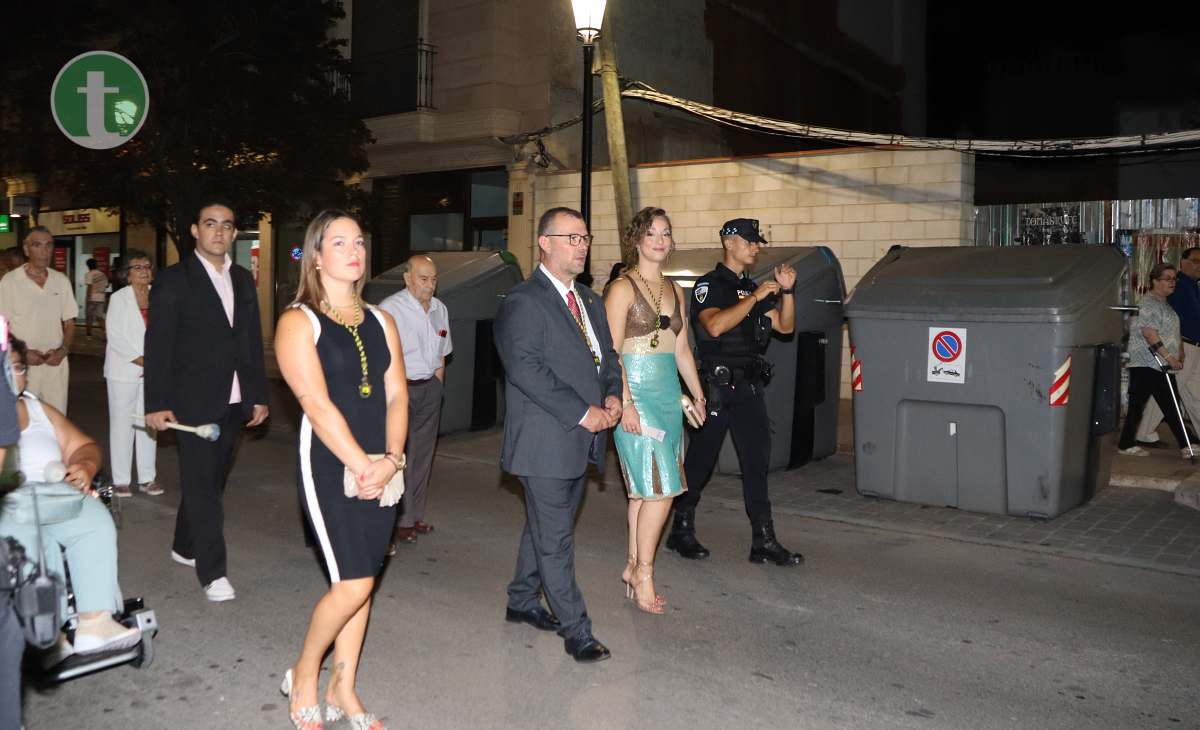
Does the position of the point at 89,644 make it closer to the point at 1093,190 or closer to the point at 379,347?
the point at 379,347

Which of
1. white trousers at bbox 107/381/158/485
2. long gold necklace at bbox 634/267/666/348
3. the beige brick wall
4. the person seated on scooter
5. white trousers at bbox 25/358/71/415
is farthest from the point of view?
the beige brick wall

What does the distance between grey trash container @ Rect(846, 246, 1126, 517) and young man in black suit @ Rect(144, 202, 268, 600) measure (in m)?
4.41

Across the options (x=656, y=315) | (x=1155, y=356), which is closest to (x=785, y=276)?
(x=656, y=315)

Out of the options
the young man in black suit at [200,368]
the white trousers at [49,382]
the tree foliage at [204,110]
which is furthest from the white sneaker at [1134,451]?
the tree foliage at [204,110]

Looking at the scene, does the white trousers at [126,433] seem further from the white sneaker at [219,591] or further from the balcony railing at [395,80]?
the balcony railing at [395,80]

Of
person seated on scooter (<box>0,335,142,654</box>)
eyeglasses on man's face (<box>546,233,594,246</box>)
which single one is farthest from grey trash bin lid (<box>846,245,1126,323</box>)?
person seated on scooter (<box>0,335,142,654</box>)

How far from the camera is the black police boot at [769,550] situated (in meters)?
A: 6.14

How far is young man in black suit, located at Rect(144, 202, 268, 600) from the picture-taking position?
5246 mm

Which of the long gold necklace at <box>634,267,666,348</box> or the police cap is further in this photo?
the police cap

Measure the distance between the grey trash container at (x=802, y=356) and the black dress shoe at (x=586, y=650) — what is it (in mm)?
4500

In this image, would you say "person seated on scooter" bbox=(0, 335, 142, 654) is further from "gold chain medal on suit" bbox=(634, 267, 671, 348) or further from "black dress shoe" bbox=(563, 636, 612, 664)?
"gold chain medal on suit" bbox=(634, 267, 671, 348)

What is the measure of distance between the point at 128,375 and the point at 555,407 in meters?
4.71

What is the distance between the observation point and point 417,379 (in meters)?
6.60

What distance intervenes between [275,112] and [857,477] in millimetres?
11627
